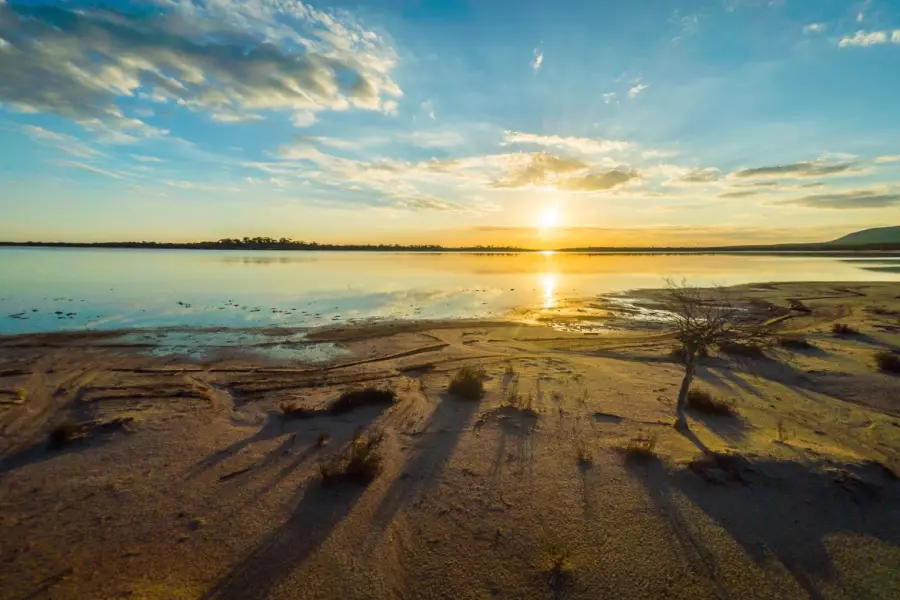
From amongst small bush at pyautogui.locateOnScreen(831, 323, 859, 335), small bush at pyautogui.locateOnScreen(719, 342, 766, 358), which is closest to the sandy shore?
small bush at pyautogui.locateOnScreen(719, 342, 766, 358)

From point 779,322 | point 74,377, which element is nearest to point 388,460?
point 74,377

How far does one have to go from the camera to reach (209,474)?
25.3 ft

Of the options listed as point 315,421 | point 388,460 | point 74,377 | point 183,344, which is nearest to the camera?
point 388,460

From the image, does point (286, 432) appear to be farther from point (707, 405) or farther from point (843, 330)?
point (843, 330)

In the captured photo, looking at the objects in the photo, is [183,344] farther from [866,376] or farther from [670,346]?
[866,376]

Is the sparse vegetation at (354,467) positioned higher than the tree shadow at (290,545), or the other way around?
the sparse vegetation at (354,467)

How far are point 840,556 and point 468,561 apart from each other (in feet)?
16.9

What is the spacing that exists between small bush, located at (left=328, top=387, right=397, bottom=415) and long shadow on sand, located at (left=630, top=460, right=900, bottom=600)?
6.54 meters

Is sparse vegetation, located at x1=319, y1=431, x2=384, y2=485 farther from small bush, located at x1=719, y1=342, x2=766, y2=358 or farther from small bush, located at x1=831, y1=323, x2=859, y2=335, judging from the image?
small bush, located at x1=831, y1=323, x2=859, y2=335

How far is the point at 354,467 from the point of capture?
24.5 feet

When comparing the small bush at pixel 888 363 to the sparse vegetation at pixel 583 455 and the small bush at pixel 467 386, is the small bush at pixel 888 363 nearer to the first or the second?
the sparse vegetation at pixel 583 455

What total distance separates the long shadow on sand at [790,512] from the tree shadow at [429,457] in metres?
3.82

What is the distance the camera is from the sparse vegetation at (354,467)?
7387mm

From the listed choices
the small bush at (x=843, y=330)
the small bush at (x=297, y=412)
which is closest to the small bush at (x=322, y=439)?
the small bush at (x=297, y=412)
